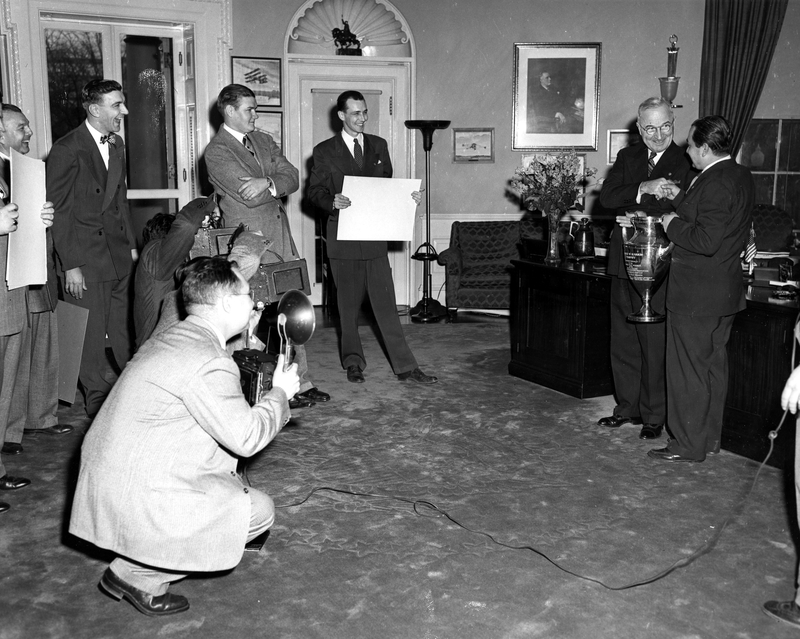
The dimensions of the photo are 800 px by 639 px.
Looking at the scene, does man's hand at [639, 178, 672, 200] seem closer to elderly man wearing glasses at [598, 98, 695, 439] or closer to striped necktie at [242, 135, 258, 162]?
elderly man wearing glasses at [598, 98, 695, 439]

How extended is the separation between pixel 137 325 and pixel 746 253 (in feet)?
10.6

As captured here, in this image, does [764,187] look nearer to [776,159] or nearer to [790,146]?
[776,159]

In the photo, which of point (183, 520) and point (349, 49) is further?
point (349, 49)

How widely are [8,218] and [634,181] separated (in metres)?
3.16

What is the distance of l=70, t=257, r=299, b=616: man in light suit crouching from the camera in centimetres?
253

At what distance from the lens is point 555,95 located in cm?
895

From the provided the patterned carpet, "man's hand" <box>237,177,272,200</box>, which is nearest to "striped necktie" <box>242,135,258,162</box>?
"man's hand" <box>237,177,272,200</box>

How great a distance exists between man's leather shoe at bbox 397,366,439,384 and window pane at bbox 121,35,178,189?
336cm

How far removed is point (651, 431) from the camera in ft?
15.3

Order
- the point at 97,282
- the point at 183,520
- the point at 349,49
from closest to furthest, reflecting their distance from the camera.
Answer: the point at 183,520 < the point at 97,282 < the point at 349,49

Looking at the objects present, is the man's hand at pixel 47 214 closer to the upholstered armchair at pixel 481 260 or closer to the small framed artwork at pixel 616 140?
the upholstered armchair at pixel 481 260

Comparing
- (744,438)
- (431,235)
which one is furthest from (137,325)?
(431,235)

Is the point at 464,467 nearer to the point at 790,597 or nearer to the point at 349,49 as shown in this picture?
the point at 790,597

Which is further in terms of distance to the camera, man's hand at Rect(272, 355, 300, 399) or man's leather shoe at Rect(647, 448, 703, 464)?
man's leather shoe at Rect(647, 448, 703, 464)
